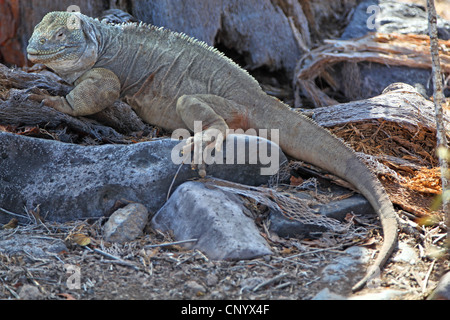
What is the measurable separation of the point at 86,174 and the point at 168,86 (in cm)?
150

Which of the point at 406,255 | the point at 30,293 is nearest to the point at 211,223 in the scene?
the point at 30,293

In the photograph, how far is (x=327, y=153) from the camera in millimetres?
4344

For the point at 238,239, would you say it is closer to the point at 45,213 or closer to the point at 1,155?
the point at 45,213

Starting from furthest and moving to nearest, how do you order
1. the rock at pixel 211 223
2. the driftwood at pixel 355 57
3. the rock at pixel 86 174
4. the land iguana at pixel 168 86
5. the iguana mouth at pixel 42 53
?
the driftwood at pixel 355 57 → the iguana mouth at pixel 42 53 → the land iguana at pixel 168 86 → the rock at pixel 86 174 → the rock at pixel 211 223

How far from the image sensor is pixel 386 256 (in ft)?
11.1

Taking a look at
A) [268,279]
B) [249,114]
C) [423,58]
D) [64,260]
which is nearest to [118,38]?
[249,114]

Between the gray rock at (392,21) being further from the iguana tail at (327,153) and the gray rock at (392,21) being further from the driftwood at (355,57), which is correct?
the iguana tail at (327,153)

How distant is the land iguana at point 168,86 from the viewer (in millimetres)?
4430

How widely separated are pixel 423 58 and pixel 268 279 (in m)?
5.22

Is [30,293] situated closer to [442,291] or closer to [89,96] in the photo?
[89,96]

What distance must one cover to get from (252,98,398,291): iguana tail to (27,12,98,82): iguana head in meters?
1.79

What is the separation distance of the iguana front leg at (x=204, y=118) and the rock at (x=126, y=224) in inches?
22.8

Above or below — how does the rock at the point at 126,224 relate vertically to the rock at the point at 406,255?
below

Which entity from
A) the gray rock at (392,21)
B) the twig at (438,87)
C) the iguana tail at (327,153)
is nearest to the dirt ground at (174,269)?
the iguana tail at (327,153)
